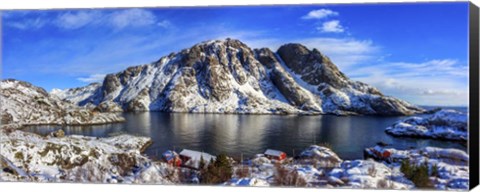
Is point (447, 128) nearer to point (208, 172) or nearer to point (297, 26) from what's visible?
point (297, 26)

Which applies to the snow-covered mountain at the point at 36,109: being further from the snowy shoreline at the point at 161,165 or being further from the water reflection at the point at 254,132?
the snowy shoreline at the point at 161,165

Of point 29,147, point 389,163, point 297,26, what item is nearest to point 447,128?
point 389,163

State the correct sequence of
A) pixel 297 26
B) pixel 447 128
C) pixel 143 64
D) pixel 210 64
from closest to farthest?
1. pixel 447 128
2. pixel 297 26
3. pixel 143 64
4. pixel 210 64

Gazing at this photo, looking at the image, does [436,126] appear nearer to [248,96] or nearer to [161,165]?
[248,96]

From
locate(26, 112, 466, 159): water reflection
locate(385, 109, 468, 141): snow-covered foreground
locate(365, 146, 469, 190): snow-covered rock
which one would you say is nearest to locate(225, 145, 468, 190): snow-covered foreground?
locate(365, 146, 469, 190): snow-covered rock

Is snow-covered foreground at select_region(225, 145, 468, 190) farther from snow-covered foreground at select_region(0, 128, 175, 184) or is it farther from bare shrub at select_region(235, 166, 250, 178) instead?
snow-covered foreground at select_region(0, 128, 175, 184)

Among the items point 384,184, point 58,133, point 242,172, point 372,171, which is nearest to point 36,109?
point 58,133
